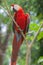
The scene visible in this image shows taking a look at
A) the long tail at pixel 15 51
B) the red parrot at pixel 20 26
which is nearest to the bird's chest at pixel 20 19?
the red parrot at pixel 20 26

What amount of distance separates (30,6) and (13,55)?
1.59 feet

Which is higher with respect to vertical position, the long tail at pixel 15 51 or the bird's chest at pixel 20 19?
the bird's chest at pixel 20 19

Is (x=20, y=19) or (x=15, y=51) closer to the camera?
(x=15, y=51)

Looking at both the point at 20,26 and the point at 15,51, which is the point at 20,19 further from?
the point at 15,51

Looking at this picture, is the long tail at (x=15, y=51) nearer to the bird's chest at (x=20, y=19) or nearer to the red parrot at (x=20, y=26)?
the red parrot at (x=20, y=26)

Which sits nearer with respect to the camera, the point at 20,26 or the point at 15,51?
the point at 15,51

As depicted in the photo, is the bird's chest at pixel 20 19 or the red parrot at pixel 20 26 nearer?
the red parrot at pixel 20 26

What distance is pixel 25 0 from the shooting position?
151 centimetres

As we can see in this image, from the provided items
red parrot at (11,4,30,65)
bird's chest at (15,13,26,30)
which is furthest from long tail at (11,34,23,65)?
bird's chest at (15,13,26,30)

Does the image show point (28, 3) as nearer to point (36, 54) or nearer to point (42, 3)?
point (42, 3)

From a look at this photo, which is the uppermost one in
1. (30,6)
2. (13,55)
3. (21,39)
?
(30,6)

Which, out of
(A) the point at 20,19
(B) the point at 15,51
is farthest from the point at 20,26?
(B) the point at 15,51

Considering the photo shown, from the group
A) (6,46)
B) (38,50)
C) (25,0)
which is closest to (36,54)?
(38,50)

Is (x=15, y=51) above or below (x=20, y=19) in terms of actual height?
below
